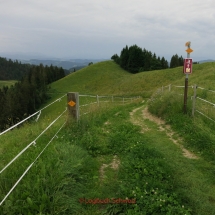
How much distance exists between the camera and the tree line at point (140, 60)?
77.6m

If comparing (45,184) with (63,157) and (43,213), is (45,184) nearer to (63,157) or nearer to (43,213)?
(43,213)

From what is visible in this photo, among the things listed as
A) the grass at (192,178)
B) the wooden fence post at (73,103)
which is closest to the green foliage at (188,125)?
the grass at (192,178)

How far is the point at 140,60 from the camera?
81.8m

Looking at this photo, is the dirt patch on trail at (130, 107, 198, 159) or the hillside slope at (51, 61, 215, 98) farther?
the hillside slope at (51, 61, 215, 98)

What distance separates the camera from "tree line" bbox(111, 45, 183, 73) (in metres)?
77.6

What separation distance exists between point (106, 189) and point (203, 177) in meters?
2.18

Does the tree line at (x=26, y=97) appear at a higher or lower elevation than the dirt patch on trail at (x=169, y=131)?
lower

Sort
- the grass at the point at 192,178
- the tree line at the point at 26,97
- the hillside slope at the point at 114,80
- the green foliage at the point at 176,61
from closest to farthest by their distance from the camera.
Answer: the grass at the point at 192,178 → the hillside slope at the point at 114,80 → the tree line at the point at 26,97 → the green foliage at the point at 176,61

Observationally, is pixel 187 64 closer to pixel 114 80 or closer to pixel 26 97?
pixel 114 80

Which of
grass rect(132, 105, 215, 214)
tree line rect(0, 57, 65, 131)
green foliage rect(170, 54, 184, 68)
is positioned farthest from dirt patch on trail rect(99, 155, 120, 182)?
green foliage rect(170, 54, 184, 68)

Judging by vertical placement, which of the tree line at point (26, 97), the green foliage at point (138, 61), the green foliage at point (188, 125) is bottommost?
the tree line at point (26, 97)

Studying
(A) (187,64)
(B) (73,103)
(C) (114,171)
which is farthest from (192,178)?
(A) (187,64)

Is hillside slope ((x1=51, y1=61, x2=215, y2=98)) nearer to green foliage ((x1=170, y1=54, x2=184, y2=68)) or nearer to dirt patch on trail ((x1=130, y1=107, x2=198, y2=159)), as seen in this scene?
green foliage ((x1=170, y1=54, x2=184, y2=68))

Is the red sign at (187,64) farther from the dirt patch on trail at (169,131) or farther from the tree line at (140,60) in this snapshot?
the tree line at (140,60)
